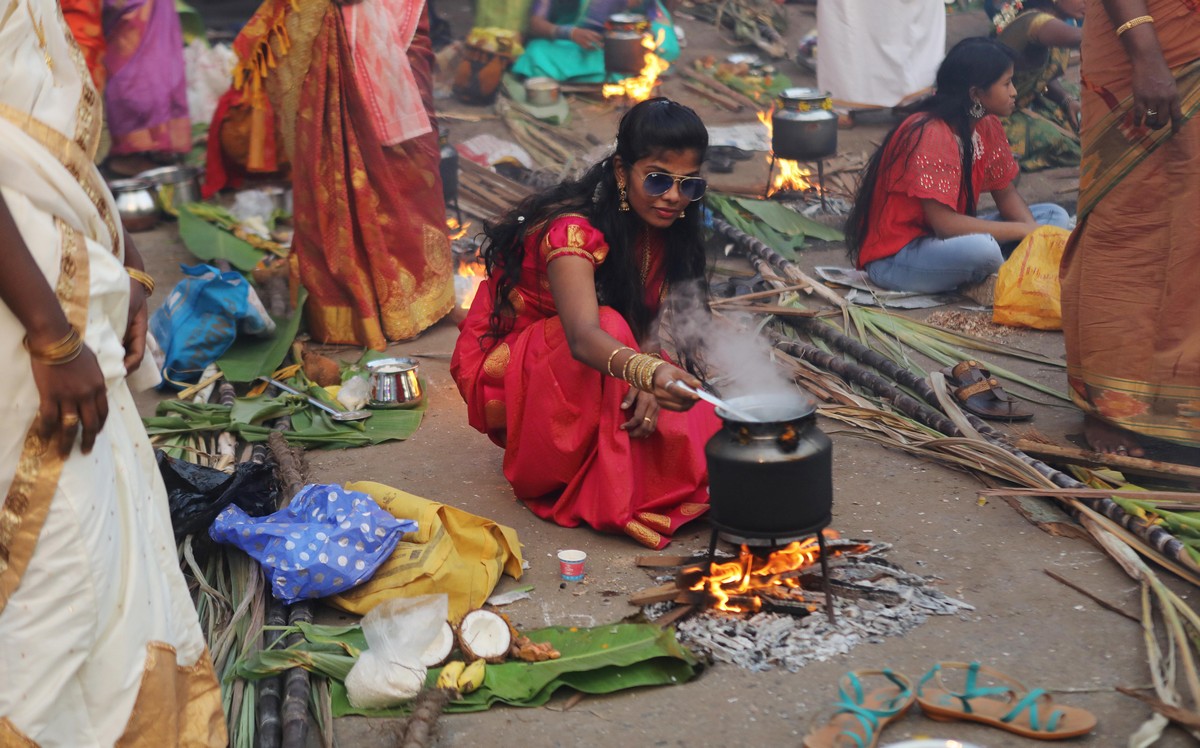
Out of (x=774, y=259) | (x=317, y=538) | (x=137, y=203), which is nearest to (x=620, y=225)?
(x=317, y=538)

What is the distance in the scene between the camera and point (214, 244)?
714 centimetres

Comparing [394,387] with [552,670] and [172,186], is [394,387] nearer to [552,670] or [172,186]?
[552,670]

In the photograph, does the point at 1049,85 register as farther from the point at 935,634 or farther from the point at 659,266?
the point at 935,634

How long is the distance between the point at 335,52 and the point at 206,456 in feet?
7.30

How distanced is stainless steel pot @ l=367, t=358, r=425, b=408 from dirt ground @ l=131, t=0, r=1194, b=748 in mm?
127

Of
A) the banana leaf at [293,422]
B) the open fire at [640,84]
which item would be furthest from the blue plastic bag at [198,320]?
the open fire at [640,84]

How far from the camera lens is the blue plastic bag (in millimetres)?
5492

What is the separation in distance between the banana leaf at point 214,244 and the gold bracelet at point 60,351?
4959 mm

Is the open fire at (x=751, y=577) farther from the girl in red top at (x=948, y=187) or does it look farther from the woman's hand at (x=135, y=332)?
the girl in red top at (x=948, y=187)

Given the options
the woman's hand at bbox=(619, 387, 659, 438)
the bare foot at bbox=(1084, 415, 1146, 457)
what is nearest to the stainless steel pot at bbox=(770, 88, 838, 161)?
the bare foot at bbox=(1084, 415, 1146, 457)

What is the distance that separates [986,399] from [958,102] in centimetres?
205

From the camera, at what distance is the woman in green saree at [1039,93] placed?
8.34 meters

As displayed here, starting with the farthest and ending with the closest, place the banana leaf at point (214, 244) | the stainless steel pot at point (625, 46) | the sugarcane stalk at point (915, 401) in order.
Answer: the stainless steel pot at point (625, 46) → the banana leaf at point (214, 244) → the sugarcane stalk at point (915, 401)

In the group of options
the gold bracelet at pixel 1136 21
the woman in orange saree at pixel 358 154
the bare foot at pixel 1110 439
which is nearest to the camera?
the gold bracelet at pixel 1136 21
